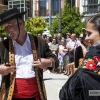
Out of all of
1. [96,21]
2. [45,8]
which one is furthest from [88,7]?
[96,21]

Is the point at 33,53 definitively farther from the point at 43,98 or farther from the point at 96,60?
the point at 96,60

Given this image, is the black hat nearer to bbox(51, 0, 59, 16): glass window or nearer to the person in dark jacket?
the person in dark jacket

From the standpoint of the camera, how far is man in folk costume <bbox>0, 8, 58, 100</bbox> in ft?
10.4

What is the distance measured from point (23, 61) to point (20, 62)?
0.03 m

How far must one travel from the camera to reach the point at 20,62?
3.26 m

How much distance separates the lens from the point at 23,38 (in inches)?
132

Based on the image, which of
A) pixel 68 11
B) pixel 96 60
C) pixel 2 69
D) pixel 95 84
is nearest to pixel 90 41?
pixel 96 60

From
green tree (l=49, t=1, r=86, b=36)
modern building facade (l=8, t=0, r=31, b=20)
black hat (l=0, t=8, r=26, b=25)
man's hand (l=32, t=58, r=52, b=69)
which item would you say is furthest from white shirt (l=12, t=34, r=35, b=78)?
modern building facade (l=8, t=0, r=31, b=20)

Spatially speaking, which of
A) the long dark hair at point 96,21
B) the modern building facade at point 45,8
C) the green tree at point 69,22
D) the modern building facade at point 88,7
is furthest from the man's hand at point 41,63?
the modern building facade at point 45,8

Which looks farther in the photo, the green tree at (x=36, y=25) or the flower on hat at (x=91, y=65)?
the green tree at (x=36, y=25)

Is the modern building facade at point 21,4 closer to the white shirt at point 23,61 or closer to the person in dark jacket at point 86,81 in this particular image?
the white shirt at point 23,61

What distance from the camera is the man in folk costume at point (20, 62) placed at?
3.18m

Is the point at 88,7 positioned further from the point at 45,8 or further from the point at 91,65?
the point at 91,65

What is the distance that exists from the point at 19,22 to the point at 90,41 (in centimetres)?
140
